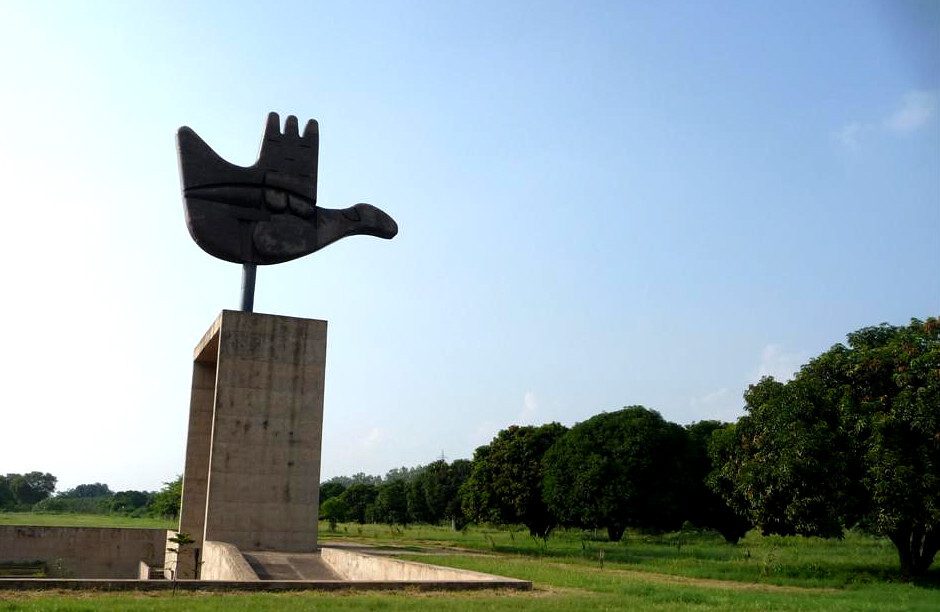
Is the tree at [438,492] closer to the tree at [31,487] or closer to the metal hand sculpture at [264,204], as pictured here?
the metal hand sculpture at [264,204]

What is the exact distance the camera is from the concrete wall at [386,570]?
14070mm

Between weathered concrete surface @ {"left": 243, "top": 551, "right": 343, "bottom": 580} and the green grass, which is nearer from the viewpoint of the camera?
weathered concrete surface @ {"left": 243, "top": 551, "right": 343, "bottom": 580}

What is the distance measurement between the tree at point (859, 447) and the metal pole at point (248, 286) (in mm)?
13258

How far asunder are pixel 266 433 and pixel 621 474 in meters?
18.0

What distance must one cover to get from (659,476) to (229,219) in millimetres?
21963

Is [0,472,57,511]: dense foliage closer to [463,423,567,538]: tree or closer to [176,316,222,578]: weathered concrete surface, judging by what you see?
[463,423,567,538]: tree

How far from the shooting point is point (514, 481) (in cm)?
3956

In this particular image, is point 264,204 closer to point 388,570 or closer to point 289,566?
point 289,566

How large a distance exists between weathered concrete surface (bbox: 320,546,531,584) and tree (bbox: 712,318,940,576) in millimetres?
8322

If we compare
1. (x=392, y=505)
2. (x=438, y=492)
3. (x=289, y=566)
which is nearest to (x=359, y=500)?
(x=392, y=505)

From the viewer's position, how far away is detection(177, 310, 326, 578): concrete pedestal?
20.5 metres

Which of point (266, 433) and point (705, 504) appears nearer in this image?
point (266, 433)

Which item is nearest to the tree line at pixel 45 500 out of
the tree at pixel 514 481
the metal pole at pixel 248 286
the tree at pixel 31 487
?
the tree at pixel 31 487

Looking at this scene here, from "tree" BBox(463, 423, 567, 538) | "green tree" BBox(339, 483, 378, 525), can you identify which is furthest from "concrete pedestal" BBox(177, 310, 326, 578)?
"green tree" BBox(339, 483, 378, 525)
